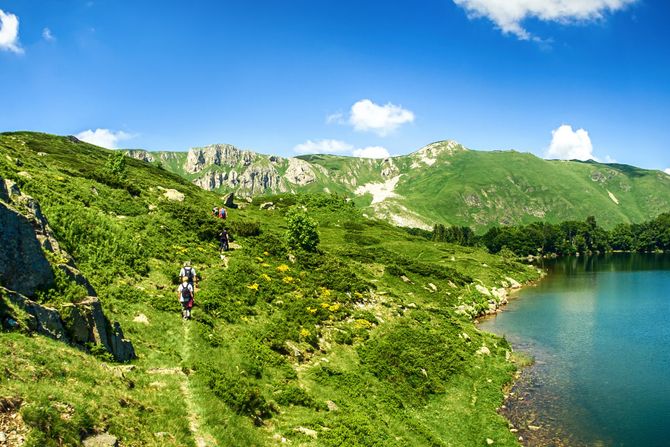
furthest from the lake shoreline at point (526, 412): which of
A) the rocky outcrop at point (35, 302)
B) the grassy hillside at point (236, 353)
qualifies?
the rocky outcrop at point (35, 302)

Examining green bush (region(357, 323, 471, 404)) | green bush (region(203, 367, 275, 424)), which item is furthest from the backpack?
green bush (region(357, 323, 471, 404))

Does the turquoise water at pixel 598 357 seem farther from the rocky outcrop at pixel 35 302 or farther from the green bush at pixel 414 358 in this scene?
the rocky outcrop at pixel 35 302

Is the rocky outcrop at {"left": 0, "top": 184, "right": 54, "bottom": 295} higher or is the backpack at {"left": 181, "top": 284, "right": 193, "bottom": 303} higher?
the rocky outcrop at {"left": 0, "top": 184, "right": 54, "bottom": 295}

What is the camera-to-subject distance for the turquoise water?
34.5m

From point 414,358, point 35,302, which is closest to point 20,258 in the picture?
point 35,302

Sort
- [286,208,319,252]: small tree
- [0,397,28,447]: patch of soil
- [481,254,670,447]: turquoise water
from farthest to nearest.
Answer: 1. [286,208,319,252]: small tree
2. [481,254,670,447]: turquoise water
3. [0,397,28,447]: patch of soil

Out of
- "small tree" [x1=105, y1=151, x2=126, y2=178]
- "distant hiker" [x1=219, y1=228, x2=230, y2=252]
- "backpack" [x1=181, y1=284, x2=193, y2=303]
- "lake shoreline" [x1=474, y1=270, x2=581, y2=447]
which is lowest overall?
"lake shoreline" [x1=474, y1=270, x2=581, y2=447]

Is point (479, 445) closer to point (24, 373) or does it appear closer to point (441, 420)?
point (441, 420)

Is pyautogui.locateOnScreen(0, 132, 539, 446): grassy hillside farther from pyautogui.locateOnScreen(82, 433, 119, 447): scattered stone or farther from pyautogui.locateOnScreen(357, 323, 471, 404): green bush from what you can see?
pyautogui.locateOnScreen(82, 433, 119, 447): scattered stone

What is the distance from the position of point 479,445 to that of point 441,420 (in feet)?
10.3

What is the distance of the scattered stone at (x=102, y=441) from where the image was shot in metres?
13.1

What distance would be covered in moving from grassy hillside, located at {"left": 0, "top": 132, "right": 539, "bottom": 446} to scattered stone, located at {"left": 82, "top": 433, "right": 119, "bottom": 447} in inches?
13.5

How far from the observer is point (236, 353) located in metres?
27.5

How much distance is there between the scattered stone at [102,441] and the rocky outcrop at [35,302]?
644 cm
